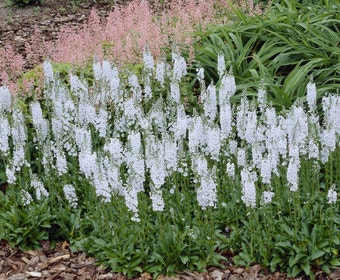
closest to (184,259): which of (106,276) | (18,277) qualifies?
(106,276)

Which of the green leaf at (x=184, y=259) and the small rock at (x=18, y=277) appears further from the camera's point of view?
the small rock at (x=18, y=277)

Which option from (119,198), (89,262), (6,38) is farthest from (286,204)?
(6,38)

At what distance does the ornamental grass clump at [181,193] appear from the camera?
192 inches

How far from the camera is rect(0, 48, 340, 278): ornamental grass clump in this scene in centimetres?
489

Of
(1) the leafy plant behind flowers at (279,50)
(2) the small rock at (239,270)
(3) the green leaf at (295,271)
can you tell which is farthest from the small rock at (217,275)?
(1) the leafy plant behind flowers at (279,50)

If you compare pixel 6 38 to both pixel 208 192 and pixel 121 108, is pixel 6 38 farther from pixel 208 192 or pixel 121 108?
pixel 208 192

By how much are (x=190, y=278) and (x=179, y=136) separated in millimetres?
1297

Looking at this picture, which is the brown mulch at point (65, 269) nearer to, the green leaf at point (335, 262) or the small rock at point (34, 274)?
the small rock at point (34, 274)

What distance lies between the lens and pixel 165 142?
503cm

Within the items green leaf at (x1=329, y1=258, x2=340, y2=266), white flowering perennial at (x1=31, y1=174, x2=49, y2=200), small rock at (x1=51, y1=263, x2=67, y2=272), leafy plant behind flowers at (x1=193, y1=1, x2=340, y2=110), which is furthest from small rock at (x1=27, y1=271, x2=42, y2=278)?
leafy plant behind flowers at (x1=193, y1=1, x2=340, y2=110)

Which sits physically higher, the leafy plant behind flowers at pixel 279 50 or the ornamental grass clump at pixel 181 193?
the leafy plant behind flowers at pixel 279 50

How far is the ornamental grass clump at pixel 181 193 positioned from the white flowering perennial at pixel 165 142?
1 cm

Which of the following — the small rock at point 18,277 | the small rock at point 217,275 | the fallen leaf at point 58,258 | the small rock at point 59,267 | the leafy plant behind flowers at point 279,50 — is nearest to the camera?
the small rock at point 217,275

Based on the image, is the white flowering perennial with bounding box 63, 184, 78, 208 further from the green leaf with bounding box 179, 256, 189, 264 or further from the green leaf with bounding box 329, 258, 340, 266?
the green leaf with bounding box 329, 258, 340, 266
